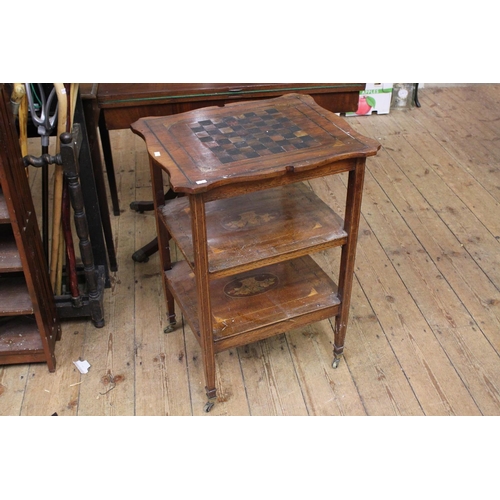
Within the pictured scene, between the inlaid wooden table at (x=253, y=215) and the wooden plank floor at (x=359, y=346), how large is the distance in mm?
158

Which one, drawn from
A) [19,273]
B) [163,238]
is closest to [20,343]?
[19,273]

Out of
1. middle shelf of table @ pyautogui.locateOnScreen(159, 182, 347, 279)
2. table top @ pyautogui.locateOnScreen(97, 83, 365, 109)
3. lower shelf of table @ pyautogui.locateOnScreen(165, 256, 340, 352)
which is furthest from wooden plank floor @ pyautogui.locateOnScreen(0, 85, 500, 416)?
table top @ pyautogui.locateOnScreen(97, 83, 365, 109)

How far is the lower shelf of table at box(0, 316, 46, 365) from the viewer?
7.61 ft

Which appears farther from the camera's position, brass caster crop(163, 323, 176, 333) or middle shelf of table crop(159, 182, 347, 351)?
brass caster crop(163, 323, 176, 333)

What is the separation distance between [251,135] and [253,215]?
0.28 m

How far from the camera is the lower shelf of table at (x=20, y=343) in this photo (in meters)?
2.32

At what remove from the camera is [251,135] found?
2.00 metres

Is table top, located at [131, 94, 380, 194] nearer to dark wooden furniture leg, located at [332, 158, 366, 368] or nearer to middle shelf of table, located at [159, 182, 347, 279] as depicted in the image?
dark wooden furniture leg, located at [332, 158, 366, 368]

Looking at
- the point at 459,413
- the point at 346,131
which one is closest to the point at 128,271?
the point at 346,131

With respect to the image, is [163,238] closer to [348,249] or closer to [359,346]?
[348,249]

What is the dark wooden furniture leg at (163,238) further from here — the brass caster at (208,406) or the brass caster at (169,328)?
the brass caster at (208,406)

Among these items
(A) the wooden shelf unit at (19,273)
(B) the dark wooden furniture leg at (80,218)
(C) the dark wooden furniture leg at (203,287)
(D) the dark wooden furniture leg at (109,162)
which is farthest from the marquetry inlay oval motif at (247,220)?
(D) the dark wooden furniture leg at (109,162)

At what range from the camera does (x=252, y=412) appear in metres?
2.19

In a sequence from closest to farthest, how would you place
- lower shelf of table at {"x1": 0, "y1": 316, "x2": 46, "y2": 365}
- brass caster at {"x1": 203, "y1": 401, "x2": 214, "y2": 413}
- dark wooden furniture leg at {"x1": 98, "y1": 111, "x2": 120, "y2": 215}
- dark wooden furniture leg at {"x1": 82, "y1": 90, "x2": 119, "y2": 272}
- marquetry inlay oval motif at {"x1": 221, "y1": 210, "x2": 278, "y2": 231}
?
marquetry inlay oval motif at {"x1": 221, "y1": 210, "x2": 278, "y2": 231}
brass caster at {"x1": 203, "y1": 401, "x2": 214, "y2": 413}
lower shelf of table at {"x1": 0, "y1": 316, "x2": 46, "y2": 365}
dark wooden furniture leg at {"x1": 82, "y1": 90, "x2": 119, "y2": 272}
dark wooden furniture leg at {"x1": 98, "y1": 111, "x2": 120, "y2": 215}
